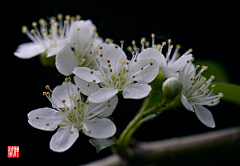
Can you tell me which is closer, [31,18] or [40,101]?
[40,101]

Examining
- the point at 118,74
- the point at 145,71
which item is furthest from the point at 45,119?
the point at 145,71

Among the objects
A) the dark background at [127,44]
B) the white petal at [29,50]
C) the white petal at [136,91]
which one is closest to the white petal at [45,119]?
the white petal at [136,91]

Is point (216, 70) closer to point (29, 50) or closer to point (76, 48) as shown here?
point (76, 48)

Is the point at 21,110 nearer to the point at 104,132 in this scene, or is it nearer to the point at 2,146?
the point at 2,146

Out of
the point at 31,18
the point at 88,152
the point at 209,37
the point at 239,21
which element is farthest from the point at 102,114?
the point at 239,21

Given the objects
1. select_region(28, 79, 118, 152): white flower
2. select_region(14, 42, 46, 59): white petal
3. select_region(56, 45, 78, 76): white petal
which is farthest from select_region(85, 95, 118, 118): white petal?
select_region(14, 42, 46, 59): white petal
